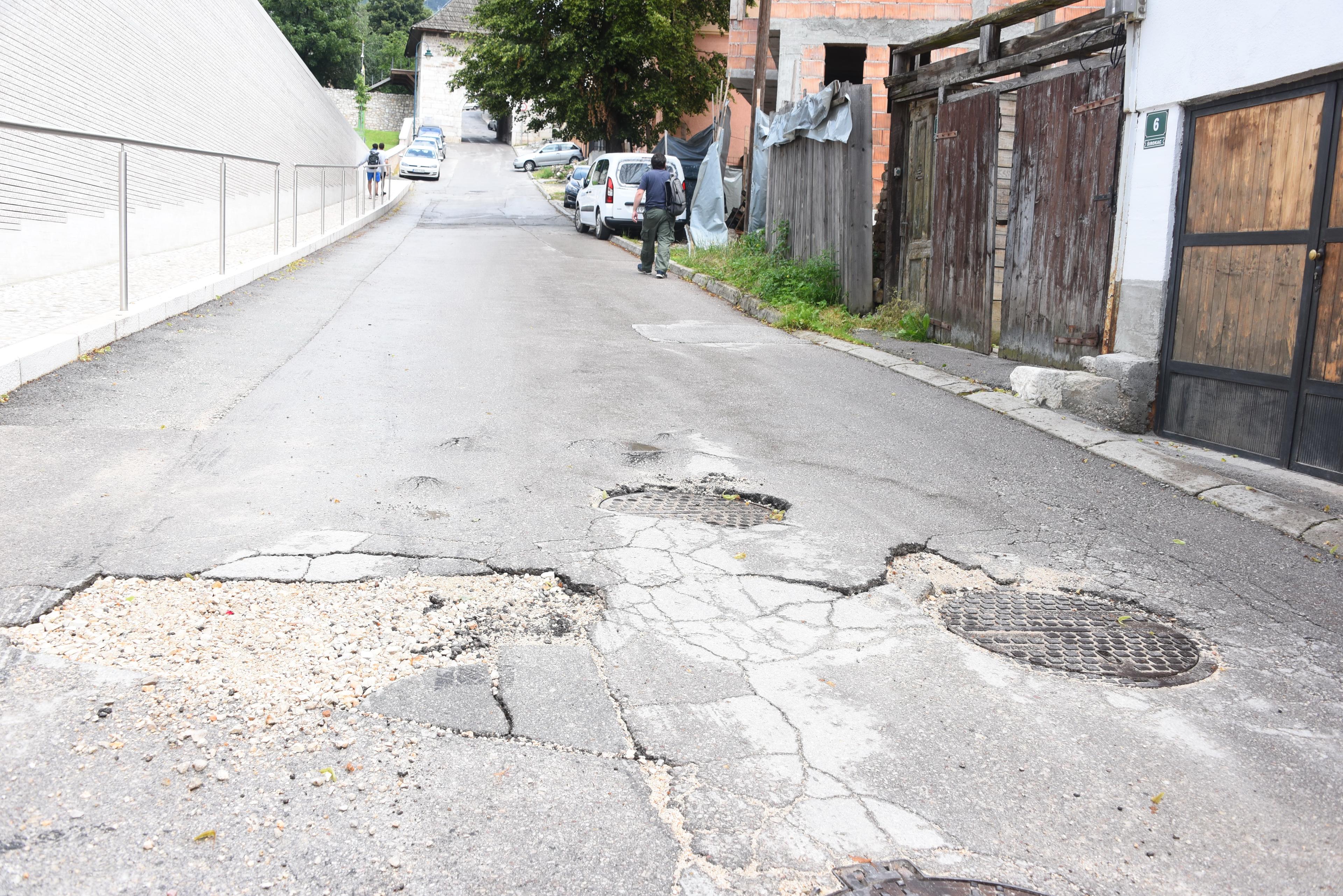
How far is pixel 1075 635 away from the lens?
3.86 metres

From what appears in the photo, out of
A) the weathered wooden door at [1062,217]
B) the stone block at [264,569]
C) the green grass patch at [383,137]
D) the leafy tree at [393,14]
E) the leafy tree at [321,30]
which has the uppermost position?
the leafy tree at [393,14]

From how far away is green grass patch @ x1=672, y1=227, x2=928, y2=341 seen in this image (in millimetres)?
11203

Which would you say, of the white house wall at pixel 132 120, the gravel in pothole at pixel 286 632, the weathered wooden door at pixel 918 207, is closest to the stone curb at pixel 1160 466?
the weathered wooden door at pixel 918 207

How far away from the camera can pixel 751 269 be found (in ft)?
47.0

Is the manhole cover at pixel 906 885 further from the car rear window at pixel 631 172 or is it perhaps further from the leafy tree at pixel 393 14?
the leafy tree at pixel 393 14

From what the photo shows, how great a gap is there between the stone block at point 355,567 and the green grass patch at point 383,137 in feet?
211

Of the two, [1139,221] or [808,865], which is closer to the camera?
[808,865]

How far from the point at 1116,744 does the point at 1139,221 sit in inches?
211

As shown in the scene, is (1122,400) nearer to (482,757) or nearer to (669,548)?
(669,548)

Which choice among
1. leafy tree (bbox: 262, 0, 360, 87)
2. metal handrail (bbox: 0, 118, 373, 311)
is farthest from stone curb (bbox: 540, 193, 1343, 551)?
leafy tree (bbox: 262, 0, 360, 87)

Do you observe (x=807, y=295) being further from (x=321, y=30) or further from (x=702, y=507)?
(x=321, y=30)

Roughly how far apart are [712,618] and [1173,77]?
5.49m

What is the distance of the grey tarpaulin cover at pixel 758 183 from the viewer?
17219 millimetres

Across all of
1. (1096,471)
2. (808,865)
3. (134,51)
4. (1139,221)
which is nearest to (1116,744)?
(808,865)
